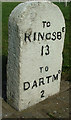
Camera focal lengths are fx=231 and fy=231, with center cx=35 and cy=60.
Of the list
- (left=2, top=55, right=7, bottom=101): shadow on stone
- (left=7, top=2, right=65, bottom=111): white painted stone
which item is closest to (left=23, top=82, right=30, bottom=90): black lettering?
(left=7, top=2, right=65, bottom=111): white painted stone

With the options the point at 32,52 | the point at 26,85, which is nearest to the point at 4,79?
the point at 26,85

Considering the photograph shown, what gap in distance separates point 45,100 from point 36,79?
0.52 m

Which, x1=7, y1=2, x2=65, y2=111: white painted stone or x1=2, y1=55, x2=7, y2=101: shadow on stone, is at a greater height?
x1=7, y1=2, x2=65, y2=111: white painted stone

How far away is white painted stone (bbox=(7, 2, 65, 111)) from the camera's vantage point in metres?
3.45

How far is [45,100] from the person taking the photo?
418 centimetres

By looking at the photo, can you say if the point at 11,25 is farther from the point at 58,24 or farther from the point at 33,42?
the point at 58,24

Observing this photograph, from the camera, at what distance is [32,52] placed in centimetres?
367

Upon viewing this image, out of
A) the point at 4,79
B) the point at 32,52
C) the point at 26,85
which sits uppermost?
the point at 32,52

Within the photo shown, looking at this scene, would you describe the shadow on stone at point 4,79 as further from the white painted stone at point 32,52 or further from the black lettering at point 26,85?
the black lettering at point 26,85

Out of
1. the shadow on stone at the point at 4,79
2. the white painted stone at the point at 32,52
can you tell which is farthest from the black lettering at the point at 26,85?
the shadow on stone at the point at 4,79

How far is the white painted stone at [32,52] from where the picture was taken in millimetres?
3451

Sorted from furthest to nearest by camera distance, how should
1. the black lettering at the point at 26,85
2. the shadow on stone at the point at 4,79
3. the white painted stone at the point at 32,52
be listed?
the shadow on stone at the point at 4,79 → the black lettering at the point at 26,85 → the white painted stone at the point at 32,52

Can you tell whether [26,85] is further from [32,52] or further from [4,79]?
[4,79]

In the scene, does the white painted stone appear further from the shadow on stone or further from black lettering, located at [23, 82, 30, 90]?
the shadow on stone
